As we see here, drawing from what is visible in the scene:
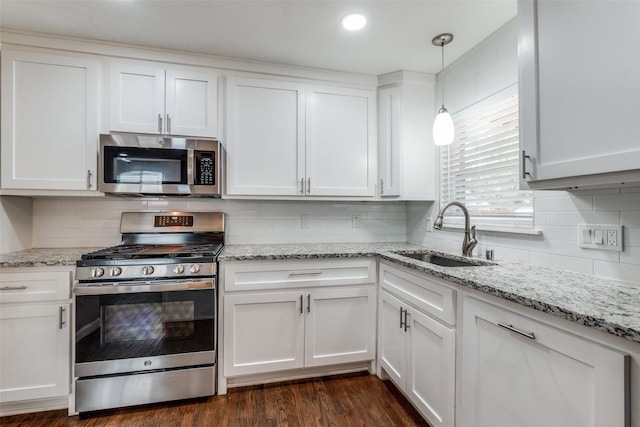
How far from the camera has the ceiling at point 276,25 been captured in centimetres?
163

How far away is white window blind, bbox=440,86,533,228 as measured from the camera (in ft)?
5.61

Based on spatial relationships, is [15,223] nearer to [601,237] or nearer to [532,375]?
[532,375]

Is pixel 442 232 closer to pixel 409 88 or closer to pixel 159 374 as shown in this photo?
Result: pixel 409 88

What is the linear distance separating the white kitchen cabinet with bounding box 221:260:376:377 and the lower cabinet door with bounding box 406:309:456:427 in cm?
46

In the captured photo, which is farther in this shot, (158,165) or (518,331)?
(158,165)

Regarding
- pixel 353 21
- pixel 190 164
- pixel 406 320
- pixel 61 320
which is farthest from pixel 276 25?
pixel 61 320

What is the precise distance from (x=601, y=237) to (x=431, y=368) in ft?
3.20

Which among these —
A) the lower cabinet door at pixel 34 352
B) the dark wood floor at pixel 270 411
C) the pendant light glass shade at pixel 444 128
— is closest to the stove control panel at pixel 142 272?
the lower cabinet door at pixel 34 352

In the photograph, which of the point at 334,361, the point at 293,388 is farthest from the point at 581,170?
the point at 293,388

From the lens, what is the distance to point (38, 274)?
1.69 metres

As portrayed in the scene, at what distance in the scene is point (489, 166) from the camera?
191cm

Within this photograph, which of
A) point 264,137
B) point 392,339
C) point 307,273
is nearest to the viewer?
point 392,339

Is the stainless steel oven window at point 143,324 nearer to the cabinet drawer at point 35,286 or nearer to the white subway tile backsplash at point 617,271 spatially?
the cabinet drawer at point 35,286

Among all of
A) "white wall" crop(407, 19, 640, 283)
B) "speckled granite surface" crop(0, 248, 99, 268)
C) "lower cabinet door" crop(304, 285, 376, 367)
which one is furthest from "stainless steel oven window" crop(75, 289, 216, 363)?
"white wall" crop(407, 19, 640, 283)
